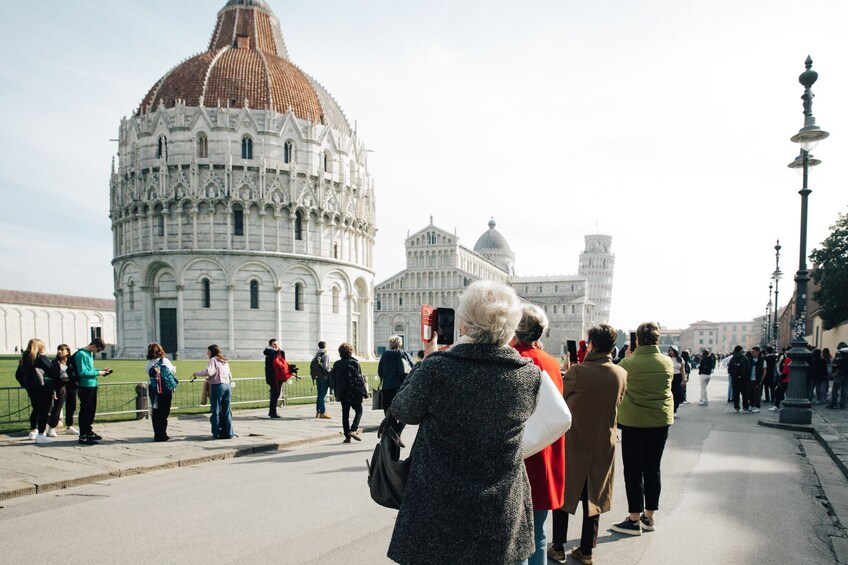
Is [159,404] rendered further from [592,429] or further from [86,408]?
[592,429]

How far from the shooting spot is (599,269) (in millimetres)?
142750

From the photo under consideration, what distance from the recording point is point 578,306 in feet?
355

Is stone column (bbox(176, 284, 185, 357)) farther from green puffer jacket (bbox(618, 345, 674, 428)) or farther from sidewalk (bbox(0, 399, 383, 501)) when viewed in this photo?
green puffer jacket (bbox(618, 345, 674, 428))

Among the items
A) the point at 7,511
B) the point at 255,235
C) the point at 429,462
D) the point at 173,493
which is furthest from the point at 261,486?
the point at 255,235

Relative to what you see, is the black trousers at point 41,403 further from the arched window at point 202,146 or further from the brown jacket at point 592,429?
the arched window at point 202,146

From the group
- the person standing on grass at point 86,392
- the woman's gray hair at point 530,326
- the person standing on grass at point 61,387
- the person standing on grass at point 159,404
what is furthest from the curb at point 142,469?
the woman's gray hair at point 530,326

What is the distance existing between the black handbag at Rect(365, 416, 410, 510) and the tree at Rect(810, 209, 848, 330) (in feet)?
118

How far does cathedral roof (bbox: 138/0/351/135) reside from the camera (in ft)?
156

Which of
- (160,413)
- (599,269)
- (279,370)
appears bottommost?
(160,413)

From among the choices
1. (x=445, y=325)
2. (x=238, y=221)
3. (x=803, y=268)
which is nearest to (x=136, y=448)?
(x=445, y=325)

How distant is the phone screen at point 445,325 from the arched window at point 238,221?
4526cm

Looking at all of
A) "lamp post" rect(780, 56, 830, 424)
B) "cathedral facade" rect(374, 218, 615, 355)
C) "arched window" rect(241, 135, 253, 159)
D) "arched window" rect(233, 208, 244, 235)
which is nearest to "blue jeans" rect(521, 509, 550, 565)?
"lamp post" rect(780, 56, 830, 424)

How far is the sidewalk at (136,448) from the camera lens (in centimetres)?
738

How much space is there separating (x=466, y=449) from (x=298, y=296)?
47.2 m
